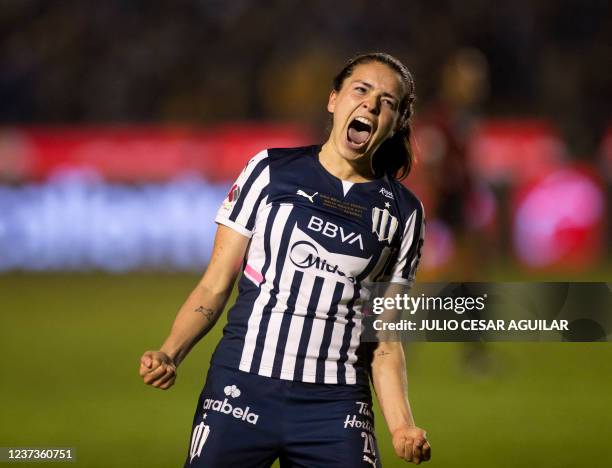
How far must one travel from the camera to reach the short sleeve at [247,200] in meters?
3.68

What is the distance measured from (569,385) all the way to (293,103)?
785cm

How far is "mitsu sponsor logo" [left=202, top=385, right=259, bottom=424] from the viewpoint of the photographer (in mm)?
3479

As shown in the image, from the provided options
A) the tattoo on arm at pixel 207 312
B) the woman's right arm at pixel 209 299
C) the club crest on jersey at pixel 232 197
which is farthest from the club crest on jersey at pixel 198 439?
the club crest on jersey at pixel 232 197

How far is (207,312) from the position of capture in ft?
11.8

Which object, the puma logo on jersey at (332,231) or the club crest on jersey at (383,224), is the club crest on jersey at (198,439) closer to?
the puma logo on jersey at (332,231)

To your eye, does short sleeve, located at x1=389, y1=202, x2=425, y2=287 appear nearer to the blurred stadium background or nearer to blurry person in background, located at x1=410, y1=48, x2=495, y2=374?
the blurred stadium background

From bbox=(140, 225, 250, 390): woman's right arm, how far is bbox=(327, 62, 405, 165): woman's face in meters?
0.49

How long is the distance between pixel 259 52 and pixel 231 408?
1244cm

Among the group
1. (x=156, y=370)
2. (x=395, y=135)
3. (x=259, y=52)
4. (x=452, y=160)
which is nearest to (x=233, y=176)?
(x=259, y=52)

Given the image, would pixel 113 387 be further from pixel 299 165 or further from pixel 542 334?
pixel 299 165

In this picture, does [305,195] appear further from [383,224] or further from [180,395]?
[180,395]

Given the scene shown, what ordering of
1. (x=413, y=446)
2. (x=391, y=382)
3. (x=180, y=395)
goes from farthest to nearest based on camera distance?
(x=180, y=395) < (x=391, y=382) < (x=413, y=446)

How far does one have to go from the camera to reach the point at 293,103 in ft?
49.3

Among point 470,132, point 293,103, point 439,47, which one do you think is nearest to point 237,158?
point 293,103
